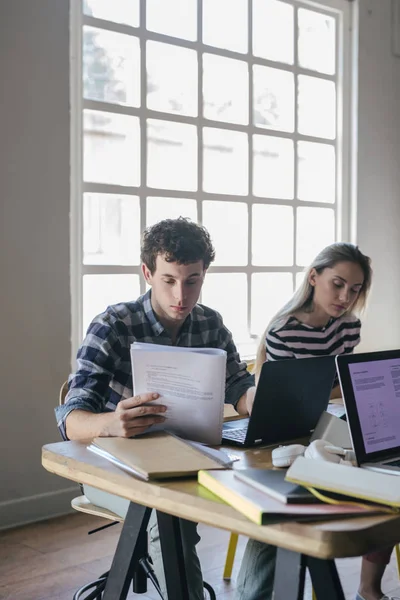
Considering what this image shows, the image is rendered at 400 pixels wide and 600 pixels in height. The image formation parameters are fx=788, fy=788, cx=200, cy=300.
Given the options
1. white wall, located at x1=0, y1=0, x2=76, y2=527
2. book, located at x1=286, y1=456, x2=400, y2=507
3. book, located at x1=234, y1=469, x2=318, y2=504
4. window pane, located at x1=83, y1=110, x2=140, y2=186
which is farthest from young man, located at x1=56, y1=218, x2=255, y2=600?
window pane, located at x1=83, y1=110, x2=140, y2=186

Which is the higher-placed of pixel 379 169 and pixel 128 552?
pixel 379 169

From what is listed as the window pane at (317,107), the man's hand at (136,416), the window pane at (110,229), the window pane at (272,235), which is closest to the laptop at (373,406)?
the man's hand at (136,416)

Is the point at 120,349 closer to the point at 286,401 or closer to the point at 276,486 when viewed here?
the point at 286,401

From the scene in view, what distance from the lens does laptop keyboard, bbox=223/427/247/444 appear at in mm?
1886

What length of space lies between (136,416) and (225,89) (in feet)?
8.69

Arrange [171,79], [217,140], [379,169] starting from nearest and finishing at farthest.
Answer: [171,79] → [217,140] → [379,169]

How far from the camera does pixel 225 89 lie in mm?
4020

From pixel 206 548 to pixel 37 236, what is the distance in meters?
1.45

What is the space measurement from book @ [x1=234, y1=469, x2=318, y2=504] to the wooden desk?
69mm

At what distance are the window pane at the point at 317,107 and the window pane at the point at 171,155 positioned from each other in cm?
85

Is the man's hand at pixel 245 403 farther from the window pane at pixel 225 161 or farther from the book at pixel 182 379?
the window pane at pixel 225 161

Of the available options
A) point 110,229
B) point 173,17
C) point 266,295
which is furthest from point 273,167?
point 110,229

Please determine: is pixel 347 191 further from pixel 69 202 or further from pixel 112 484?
pixel 112 484

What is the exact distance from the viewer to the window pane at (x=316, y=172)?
4.46m
